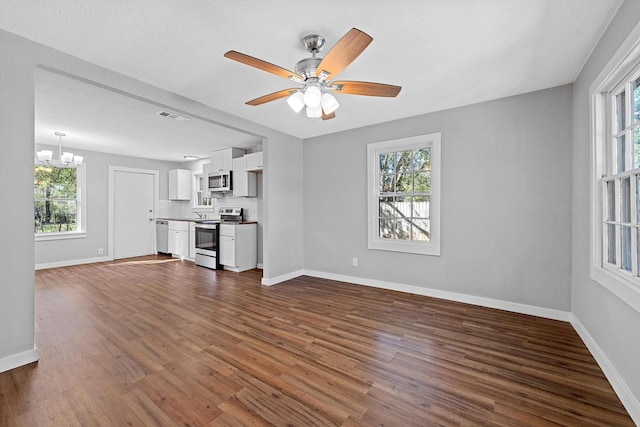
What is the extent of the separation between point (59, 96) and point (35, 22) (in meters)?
1.60

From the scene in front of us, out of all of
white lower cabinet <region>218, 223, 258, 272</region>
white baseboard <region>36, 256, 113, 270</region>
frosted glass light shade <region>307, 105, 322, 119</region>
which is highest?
frosted glass light shade <region>307, 105, 322, 119</region>

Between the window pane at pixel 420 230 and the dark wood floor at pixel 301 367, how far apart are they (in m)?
0.81

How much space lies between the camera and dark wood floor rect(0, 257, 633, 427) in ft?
5.16

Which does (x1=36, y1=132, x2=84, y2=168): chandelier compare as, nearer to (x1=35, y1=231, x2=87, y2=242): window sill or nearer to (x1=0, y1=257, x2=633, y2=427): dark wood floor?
(x1=35, y1=231, x2=87, y2=242): window sill

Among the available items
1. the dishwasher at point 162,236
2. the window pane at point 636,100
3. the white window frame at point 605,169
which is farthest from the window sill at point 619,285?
the dishwasher at point 162,236

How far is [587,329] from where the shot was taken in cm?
234

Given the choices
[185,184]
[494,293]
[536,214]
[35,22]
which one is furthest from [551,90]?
[185,184]

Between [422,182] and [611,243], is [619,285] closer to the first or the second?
[611,243]

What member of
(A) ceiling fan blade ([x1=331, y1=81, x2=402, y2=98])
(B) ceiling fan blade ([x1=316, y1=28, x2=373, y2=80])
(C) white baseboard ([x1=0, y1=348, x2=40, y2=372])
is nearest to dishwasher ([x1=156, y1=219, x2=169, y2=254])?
(C) white baseboard ([x1=0, y1=348, x2=40, y2=372])

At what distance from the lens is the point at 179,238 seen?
20.9 feet

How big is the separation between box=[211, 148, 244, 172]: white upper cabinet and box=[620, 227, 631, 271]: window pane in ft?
18.2

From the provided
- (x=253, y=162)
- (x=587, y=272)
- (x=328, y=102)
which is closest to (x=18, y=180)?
(x=328, y=102)

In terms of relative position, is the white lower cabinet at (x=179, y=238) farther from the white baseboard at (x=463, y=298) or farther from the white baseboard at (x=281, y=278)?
the white baseboard at (x=463, y=298)

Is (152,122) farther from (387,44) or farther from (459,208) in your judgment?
(459,208)
